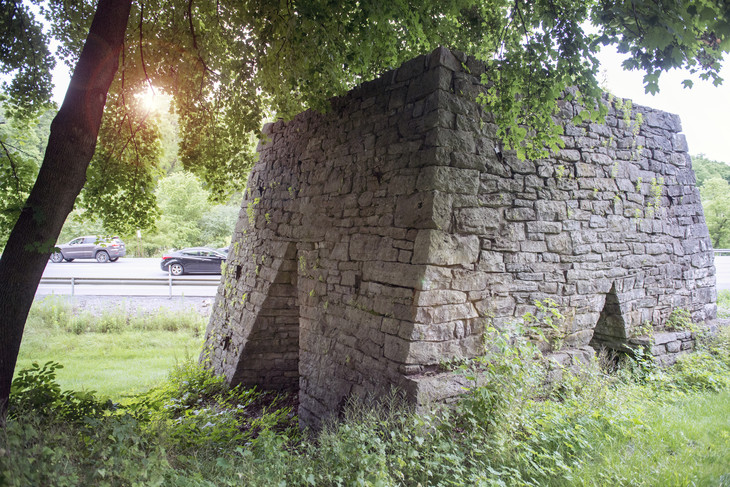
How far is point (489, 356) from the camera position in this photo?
3891 millimetres

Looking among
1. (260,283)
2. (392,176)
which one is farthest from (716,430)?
(260,283)

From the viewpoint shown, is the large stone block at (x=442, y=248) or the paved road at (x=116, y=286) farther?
the paved road at (x=116, y=286)

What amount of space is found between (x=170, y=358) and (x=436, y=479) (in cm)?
742

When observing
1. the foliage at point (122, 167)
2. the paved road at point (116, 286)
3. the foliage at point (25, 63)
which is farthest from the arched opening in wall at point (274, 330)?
the paved road at point (116, 286)

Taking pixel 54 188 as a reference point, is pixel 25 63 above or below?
above

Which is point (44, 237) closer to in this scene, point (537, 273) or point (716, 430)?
point (537, 273)

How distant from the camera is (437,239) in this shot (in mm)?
3719

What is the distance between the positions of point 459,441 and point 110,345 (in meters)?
8.68

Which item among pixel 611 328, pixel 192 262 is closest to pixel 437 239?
pixel 611 328

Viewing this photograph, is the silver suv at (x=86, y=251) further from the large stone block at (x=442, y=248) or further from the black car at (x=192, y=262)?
the large stone block at (x=442, y=248)

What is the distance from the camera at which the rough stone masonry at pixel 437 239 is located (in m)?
3.80

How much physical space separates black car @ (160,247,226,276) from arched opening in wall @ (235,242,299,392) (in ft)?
35.5

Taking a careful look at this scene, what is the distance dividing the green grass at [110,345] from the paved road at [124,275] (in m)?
1.98

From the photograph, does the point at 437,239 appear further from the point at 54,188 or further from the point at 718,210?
the point at 718,210
